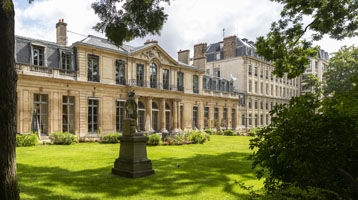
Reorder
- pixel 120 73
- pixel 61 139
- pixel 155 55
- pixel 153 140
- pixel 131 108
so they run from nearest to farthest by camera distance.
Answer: pixel 131 108 < pixel 153 140 < pixel 61 139 < pixel 120 73 < pixel 155 55

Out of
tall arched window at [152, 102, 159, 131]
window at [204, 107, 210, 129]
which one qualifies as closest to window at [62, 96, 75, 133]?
tall arched window at [152, 102, 159, 131]

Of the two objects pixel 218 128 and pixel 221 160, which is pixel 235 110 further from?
pixel 221 160

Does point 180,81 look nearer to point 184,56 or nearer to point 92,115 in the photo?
point 184,56

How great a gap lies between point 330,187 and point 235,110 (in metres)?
36.9

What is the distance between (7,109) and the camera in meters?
4.75

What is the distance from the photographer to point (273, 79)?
4972 cm

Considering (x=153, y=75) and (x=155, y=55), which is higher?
(x=155, y=55)

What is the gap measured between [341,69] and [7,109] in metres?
40.1

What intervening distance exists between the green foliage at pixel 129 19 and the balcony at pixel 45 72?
36.5 feet

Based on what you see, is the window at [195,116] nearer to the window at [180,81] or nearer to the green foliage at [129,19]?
the window at [180,81]

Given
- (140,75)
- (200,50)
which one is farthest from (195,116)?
(140,75)

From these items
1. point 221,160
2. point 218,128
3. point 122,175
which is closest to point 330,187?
point 122,175

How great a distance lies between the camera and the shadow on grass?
6.60 meters

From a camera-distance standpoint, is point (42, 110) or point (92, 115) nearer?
point (42, 110)
